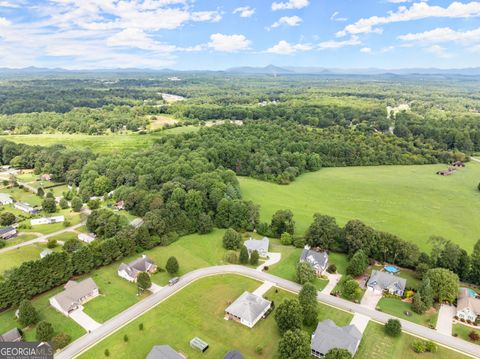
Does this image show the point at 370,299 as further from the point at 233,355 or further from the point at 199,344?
the point at 199,344

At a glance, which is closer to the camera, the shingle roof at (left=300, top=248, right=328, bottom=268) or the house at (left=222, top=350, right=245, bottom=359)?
the house at (left=222, top=350, right=245, bottom=359)

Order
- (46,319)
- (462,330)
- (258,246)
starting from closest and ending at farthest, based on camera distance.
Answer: (462,330) < (46,319) < (258,246)

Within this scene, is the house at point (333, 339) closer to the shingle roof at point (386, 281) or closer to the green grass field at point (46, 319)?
the shingle roof at point (386, 281)

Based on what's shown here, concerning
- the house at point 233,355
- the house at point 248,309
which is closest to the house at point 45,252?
the house at point 248,309

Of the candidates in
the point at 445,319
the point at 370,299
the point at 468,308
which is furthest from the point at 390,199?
the point at 445,319

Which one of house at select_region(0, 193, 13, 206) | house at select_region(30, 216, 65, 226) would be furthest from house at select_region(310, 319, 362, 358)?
house at select_region(0, 193, 13, 206)

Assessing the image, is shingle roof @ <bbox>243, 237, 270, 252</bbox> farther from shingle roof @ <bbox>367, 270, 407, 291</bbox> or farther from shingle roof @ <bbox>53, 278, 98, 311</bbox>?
shingle roof @ <bbox>53, 278, 98, 311</bbox>

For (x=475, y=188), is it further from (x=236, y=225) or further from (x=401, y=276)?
(x=236, y=225)
